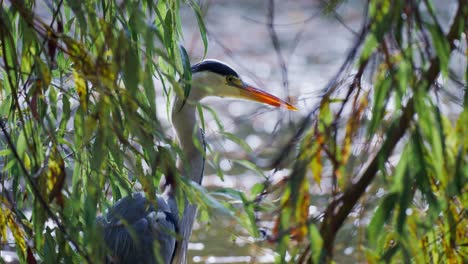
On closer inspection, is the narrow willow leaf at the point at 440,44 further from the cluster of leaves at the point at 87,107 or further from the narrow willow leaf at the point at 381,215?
the cluster of leaves at the point at 87,107

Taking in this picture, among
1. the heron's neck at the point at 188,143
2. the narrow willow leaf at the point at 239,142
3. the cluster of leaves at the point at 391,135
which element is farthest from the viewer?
A: the heron's neck at the point at 188,143

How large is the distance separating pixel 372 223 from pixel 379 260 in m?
0.16

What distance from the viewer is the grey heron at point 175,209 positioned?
2.30 meters

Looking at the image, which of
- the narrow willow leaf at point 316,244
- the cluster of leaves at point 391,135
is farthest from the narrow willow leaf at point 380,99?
the narrow willow leaf at point 316,244

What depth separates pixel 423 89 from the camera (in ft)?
3.95

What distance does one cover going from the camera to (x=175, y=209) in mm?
2457

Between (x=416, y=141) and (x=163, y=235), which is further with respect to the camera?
(x=163, y=235)

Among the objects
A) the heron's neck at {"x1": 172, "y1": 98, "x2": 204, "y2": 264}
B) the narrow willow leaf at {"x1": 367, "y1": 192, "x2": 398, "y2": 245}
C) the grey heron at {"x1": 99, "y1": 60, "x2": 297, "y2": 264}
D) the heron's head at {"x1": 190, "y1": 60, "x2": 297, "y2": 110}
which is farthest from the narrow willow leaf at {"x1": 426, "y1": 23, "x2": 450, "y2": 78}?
the heron's head at {"x1": 190, "y1": 60, "x2": 297, "y2": 110}

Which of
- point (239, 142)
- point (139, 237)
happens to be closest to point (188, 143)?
point (139, 237)

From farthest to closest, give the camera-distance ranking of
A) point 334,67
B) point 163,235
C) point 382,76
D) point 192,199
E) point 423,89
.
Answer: point 334,67 → point 163,235 → point 192,199 → point 382,76 → point 423,89

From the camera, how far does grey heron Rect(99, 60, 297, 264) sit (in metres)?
2.30

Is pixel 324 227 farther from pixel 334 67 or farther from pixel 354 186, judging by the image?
pixel 334 67

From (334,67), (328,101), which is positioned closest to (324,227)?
(328,101)

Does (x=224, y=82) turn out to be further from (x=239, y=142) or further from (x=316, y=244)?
(x=316, y=244)
